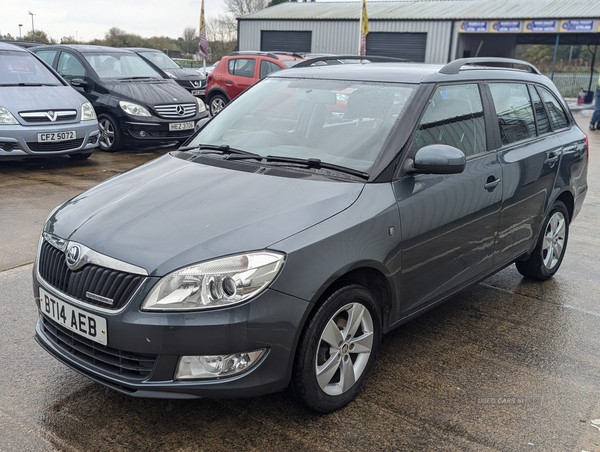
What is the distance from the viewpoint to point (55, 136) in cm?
838

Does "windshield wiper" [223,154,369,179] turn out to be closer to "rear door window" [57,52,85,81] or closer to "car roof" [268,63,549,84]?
"car roof" [268,63,549,84]

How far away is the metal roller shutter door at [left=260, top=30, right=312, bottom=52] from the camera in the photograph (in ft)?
116

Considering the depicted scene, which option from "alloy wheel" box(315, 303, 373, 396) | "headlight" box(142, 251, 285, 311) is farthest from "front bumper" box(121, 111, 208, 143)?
"headlight" box(142, 251, 285, 311)

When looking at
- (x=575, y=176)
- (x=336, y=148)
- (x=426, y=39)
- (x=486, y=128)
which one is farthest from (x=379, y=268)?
Answer: (x=426, y=39)

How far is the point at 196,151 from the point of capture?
3795mm

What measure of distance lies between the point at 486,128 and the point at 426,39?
98.3ft

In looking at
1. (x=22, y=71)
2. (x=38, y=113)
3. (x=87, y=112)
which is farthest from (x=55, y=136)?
(x=22, y=71)

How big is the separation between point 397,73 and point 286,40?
112 feet

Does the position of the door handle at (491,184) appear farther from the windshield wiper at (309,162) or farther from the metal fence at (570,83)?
the metal fence at (570,83)

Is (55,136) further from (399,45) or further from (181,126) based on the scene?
(399,45)

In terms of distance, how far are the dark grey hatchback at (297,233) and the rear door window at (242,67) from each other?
11467 millimetres

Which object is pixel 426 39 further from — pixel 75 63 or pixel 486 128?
pixel 486 128

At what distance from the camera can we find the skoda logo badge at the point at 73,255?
2666 millimetres

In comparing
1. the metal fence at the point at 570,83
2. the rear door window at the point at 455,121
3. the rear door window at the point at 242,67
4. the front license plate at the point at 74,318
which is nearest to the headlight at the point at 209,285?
the front license plate at the point at 74,318
